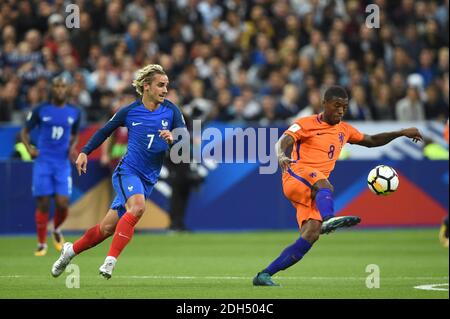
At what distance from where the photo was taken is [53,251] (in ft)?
52.4

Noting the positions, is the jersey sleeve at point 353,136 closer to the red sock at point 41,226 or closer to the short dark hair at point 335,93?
the short dark hair at point 335,93

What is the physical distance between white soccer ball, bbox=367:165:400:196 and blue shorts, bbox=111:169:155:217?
2.42 meters

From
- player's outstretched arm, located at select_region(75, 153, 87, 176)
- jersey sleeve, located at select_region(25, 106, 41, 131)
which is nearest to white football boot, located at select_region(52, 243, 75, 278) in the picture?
player's outstretched arm, located at select_region(75, 153, 87, 176)

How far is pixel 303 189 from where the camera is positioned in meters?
11.1

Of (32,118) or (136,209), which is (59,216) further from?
(136,209)

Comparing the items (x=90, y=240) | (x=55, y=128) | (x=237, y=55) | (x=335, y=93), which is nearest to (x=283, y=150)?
(x=335, y=93)

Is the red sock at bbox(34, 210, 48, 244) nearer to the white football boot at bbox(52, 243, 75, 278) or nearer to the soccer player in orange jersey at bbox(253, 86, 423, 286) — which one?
the white football boot at bbox(52, 243, 75, 278)

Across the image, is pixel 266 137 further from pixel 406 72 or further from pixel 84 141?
pixel 406 72

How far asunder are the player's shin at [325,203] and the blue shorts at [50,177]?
20.2 feet

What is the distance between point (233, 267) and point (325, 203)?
123 inches

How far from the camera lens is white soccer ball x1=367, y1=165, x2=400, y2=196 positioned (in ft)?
37.7

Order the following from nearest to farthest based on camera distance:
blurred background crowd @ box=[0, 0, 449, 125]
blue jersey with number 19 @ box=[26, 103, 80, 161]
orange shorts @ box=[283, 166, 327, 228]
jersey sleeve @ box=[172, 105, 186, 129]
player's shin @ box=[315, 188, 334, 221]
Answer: player's shin @ box=[315, 188, 334, 221] → orange shorts @ box=[283, 166, 327, 228] → jersey sleeve @ box=[172, 105, 186, 129] → blue jersey with number 19 @ box=[26, 103, 80, 161] → blurred background crowd @ box=[0, 0, 449, 125]

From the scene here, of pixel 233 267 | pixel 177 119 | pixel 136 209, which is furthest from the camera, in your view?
pixel 233 267

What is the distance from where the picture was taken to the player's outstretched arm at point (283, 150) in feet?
34.4
